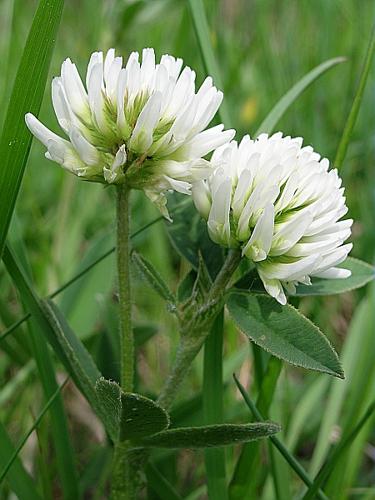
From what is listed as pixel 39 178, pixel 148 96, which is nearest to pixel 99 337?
pixel 148 96

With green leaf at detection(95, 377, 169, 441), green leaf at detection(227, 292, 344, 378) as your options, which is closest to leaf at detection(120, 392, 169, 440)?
green leaf at detection(95, 377, 169, 441)

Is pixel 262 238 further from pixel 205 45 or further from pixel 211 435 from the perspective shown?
pixel 205 45

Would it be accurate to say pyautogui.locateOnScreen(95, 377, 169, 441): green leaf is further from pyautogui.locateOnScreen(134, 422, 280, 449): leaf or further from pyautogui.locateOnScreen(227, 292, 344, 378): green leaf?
pyautogui.locateOnScreen(227, 292, 344, 378): green leaf

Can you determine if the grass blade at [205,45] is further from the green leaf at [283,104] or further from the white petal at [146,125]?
the white petal at [146,125]

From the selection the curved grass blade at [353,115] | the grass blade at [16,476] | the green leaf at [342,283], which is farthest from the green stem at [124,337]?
the curved grass blade at [353,115]

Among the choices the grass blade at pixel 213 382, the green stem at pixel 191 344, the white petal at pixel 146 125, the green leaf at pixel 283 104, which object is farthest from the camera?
the green leaf at pixel 283 104

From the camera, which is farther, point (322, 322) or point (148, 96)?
point (322, 322)

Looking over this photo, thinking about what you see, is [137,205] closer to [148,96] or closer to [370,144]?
[370,144]
